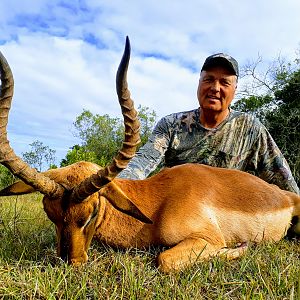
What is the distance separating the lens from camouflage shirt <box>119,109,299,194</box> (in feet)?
20.3

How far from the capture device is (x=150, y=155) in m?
5.88

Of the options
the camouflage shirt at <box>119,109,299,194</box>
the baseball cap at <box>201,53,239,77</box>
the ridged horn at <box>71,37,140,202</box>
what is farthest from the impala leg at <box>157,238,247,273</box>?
the baseball cap at <box>201,53,239,77</box>

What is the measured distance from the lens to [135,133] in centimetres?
350

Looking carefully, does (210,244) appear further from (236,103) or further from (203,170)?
(236,103)

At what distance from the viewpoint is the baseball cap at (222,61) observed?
5.89 metres

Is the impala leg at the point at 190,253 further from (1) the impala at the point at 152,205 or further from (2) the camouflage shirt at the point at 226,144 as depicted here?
(2) the camouflage shirt at the point at 226,144

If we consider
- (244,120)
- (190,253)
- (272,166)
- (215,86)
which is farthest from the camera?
(244,120)

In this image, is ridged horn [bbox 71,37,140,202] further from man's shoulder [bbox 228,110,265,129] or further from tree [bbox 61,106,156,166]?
tree [bbox 61,106,156,166]

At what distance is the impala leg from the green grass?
9 centimetres

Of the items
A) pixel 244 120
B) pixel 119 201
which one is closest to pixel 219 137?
pixel 244 120

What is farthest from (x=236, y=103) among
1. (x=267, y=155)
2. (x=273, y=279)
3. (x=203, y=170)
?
(x=273, y=279)

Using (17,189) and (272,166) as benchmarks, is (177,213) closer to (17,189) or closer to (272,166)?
(17,189)

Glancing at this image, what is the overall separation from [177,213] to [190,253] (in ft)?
1.60

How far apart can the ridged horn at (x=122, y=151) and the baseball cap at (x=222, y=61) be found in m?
2.77
